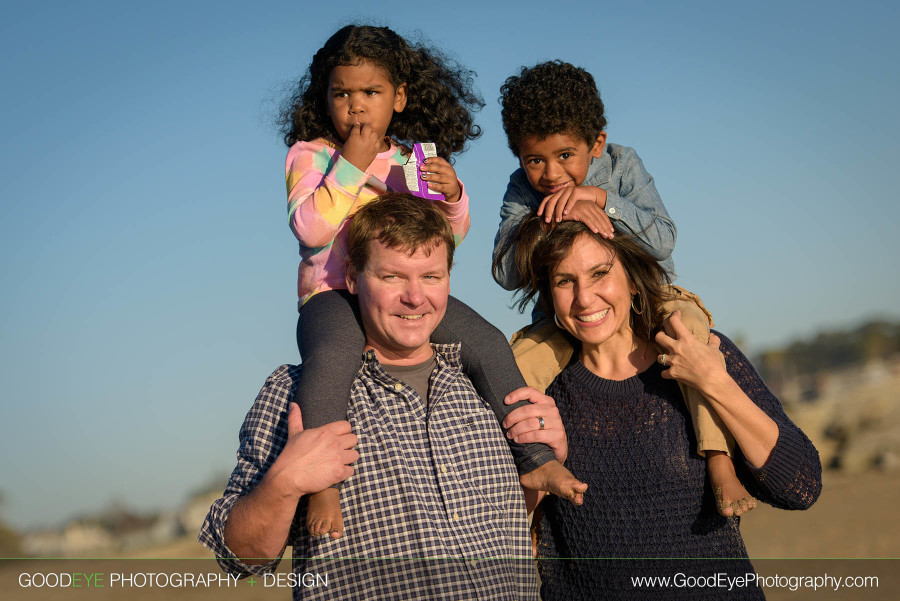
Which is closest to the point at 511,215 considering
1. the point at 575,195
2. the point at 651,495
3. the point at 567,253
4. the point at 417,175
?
the point at 575,195

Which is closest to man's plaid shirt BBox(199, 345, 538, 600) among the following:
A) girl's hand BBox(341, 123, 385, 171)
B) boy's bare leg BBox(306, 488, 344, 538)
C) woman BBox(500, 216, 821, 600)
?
boy's bare leg BBox(306, 488, 344, 538)

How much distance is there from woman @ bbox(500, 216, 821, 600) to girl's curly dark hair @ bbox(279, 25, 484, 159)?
0.84m

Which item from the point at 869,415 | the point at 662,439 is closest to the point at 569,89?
the point at 662,439

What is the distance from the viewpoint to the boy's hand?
142 inches

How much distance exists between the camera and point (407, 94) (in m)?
4.20

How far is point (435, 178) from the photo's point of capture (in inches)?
141

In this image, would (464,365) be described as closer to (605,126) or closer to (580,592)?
(580,592)

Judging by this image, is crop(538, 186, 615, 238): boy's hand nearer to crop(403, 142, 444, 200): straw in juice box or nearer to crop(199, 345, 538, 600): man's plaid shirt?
crop(403, 142, 444, 200): straw in juice box

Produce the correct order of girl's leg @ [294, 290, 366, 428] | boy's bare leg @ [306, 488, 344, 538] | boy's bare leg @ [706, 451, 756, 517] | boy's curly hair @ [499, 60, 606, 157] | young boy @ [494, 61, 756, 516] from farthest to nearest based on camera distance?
boy's curly hair @ [499, 60, 606, 157], young boy @ [494, 61, 756, 516], boy's bare leg @ [706, 451, 756, 517], girl's leg @ [294, 290, 366, 428], boy's bare leg @ [306, 488, 344, 538]

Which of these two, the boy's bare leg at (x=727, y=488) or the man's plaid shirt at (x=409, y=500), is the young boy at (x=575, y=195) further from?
the man's plaid shirt at (x=409, y=500)

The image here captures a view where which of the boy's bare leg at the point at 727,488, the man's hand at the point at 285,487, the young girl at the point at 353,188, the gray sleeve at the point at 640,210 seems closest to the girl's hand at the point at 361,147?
the young girl at the point at 353,188

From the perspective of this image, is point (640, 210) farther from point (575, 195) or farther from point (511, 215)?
point (511, 215)

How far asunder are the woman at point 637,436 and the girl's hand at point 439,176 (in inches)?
17.0

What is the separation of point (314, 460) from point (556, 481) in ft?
3.25
